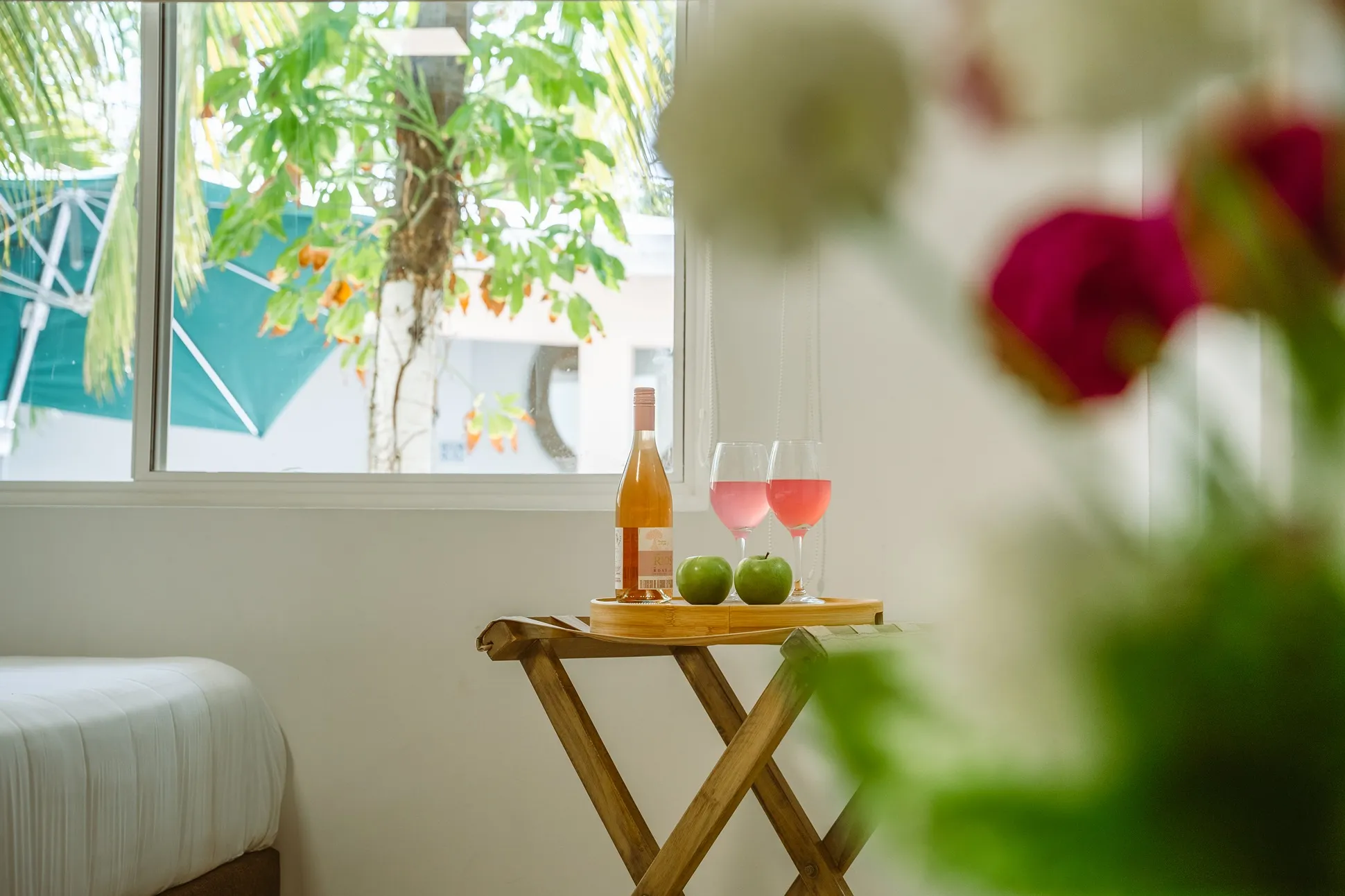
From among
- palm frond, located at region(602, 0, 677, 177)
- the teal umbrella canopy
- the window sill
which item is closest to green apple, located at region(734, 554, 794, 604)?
the window sill

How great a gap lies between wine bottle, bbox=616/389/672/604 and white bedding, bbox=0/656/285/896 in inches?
29.8

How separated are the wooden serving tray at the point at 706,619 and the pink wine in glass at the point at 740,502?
18cm

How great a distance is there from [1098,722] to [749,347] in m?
2.30

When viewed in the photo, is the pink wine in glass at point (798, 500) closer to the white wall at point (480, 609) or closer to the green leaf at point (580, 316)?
the white wall at point (480, 609)

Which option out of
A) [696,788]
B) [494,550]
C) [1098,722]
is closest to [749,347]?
[494,550]

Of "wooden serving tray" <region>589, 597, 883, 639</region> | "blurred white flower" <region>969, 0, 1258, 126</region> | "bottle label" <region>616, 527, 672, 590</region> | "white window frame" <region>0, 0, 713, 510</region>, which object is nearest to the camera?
"blurred white flower" <region>969, 0, 1258, 126</region>

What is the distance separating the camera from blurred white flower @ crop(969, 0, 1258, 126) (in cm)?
14

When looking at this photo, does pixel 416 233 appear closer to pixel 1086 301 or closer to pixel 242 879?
pixel 242 879

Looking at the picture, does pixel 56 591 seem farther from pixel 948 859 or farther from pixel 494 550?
pixel 948 859

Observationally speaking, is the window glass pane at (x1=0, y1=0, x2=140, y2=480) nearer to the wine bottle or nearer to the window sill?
the window sill

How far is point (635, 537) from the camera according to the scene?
1773mm

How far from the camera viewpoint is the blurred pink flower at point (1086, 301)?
16 cm

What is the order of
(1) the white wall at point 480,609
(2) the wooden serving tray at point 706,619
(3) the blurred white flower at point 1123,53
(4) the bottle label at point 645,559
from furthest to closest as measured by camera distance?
(1) the white wall at point 480,609 → (4) the bottle label at point 645,559 → (2) the wooden serving tray at point 706,619 → (3) the blurred white flower at point 1123,53

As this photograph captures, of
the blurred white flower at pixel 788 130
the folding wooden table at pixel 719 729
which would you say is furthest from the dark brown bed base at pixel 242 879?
the blurred white flower at pixel 788 130
